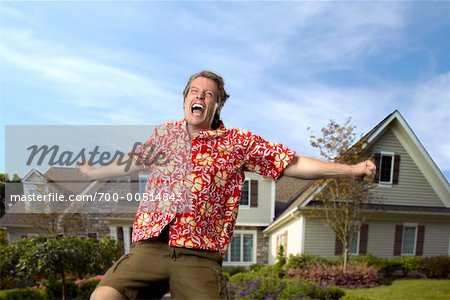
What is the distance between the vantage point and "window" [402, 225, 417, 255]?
49.0ft

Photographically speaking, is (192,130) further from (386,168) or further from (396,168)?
(396,168)

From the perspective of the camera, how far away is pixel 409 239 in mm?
14992

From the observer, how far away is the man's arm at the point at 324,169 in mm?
1797

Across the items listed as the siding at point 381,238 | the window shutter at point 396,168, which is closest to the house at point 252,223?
the siding at point 381,238

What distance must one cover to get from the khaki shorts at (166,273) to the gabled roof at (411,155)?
11881 millimetres

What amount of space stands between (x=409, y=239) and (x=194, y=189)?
16.3 meters

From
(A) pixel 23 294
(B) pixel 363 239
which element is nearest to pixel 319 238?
(B) pixel 363 239

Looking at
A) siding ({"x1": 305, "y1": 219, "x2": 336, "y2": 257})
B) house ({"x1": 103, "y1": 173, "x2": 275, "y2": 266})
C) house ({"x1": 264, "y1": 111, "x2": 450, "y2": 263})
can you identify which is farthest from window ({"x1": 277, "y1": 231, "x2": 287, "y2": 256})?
siding ({"x1": 305, "y1": 219, "x2": 336, "y2": 257})

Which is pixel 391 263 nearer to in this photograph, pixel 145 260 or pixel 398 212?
pixel 398 212

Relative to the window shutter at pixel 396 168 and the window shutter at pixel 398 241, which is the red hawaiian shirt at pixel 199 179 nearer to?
the window shutter at pixel 396 168

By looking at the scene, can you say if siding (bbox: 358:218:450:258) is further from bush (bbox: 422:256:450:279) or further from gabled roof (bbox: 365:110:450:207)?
bush (bbox: 422:256:450:279)

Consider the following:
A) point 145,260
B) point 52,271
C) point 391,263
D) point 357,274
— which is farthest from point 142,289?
point 391,263

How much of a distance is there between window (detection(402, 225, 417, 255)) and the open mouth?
15.8 metres

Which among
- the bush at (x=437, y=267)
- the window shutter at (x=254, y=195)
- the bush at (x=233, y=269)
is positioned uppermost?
the window shutter at (x=254, y=195)
